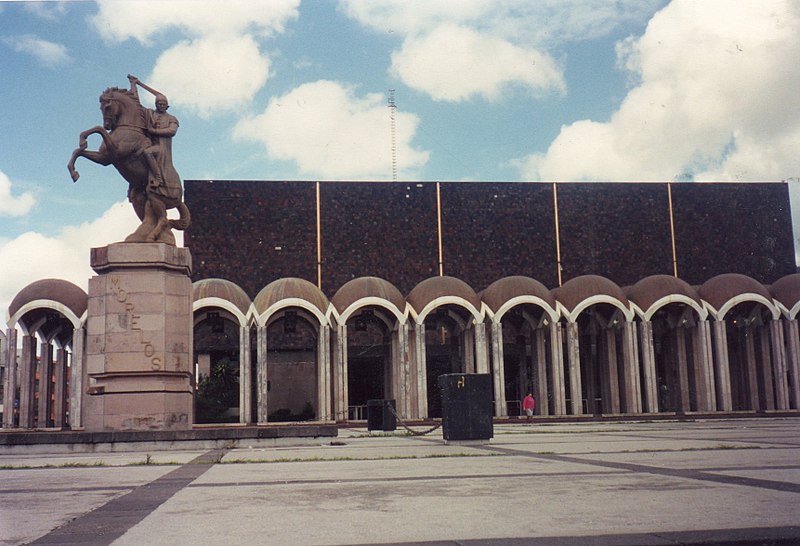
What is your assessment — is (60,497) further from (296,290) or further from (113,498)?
(296,290)

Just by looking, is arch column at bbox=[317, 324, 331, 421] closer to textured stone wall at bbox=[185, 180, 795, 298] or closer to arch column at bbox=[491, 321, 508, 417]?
arch column at bbox=[491, 321, 508, 417]

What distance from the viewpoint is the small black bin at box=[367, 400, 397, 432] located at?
25.0 m

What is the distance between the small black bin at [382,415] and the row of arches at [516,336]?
41.5 feet

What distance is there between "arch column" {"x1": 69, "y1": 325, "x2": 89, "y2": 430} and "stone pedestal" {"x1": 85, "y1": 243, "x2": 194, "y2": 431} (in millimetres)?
21130

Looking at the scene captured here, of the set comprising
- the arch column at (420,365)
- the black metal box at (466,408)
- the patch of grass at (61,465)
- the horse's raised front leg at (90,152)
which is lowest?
the patch of grass at (61,465)

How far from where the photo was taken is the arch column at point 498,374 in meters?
39.7

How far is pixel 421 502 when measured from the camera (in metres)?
6.58

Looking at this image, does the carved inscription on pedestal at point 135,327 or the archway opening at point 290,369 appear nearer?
the carved inscription on pedestal at point 135,327

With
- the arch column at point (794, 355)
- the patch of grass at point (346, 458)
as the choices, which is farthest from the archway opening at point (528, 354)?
the patch of grass at point (346, 458)

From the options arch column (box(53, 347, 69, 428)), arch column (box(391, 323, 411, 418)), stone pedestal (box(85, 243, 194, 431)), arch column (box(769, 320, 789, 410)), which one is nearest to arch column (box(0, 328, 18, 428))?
arch column (box(53, 347, 69, 428))

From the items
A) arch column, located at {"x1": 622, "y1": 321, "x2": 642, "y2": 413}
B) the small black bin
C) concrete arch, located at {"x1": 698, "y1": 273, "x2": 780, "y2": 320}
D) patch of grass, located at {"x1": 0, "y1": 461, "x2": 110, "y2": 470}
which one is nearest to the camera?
patch of grass, located at {"x1": 0, "y1": 461, "x2": 110, "y2": 470}

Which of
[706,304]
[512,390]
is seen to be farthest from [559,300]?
[512,390]

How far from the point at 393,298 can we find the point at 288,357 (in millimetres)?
12638

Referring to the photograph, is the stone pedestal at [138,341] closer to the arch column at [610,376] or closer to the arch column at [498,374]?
the arch column at [498,374]
